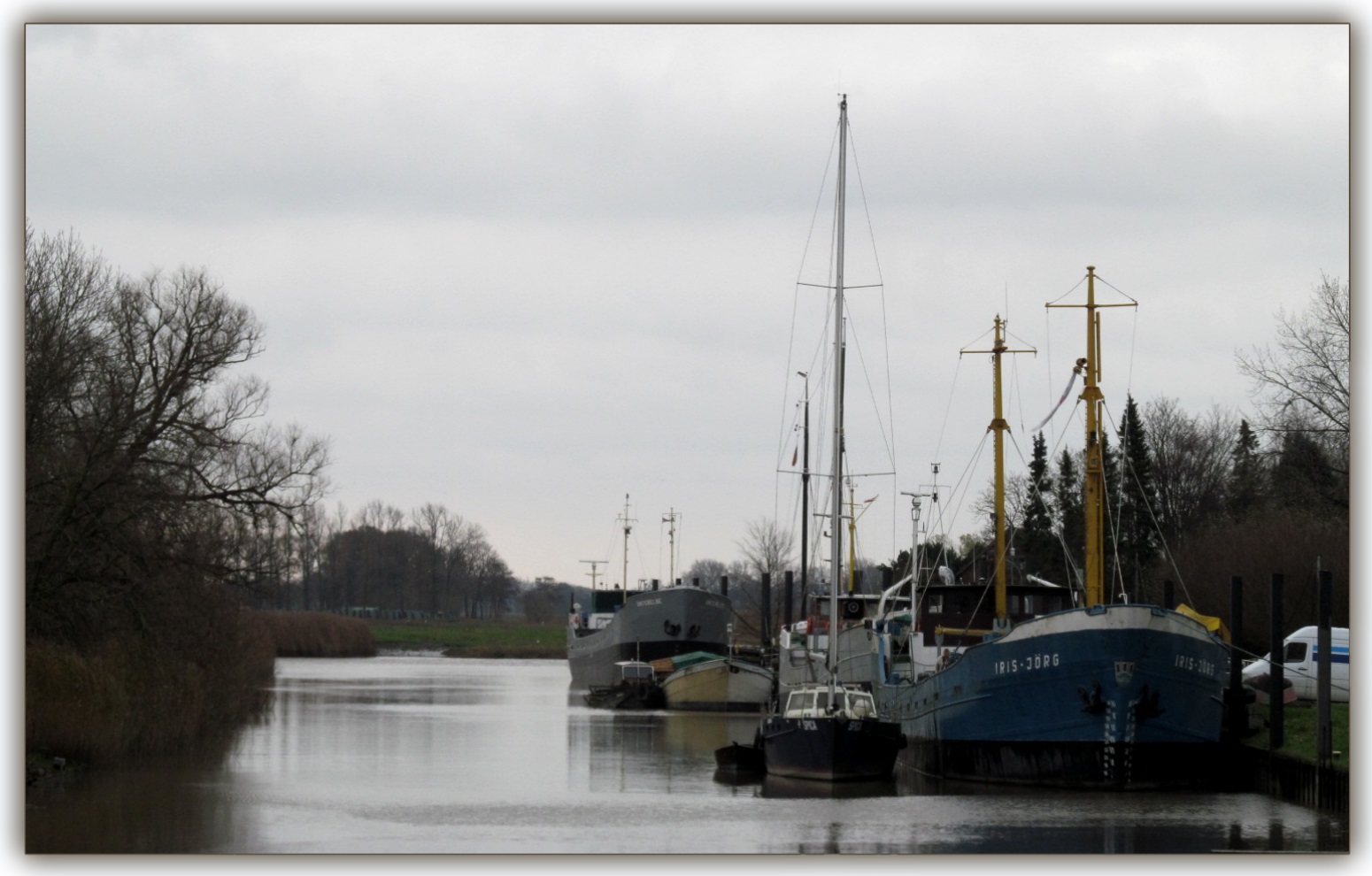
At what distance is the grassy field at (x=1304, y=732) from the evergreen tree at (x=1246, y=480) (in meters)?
23.5

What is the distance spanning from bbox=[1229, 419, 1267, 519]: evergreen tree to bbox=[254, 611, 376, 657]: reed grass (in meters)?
50.7

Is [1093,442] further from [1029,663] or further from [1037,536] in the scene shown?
[1037,536]

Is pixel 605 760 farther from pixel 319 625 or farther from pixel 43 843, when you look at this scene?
pixel 319 625

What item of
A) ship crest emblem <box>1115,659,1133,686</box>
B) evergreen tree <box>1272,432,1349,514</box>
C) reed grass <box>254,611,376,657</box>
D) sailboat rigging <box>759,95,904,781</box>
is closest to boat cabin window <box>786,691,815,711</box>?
sailboat rigging <box>759,95,904,781</box>

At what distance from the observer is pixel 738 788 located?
3161cm

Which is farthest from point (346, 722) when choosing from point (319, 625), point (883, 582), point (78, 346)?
point (319, 625)

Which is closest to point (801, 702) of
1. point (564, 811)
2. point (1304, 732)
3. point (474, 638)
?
point (564, 811)

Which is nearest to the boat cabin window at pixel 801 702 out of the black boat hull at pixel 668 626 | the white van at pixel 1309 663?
the white van at pixel 1309 663

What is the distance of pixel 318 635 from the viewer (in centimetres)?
9925

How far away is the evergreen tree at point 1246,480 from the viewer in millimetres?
62812

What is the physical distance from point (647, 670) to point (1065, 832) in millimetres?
43528

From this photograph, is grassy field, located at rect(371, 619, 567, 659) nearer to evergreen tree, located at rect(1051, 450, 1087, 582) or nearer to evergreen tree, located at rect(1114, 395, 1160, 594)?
evergreen tree, located at rect(1051, 450, 1087, 582)

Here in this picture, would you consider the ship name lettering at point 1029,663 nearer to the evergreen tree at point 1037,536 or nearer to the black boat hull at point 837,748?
the black boat hull at point 837,748

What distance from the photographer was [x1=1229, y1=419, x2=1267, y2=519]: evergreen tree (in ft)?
206
